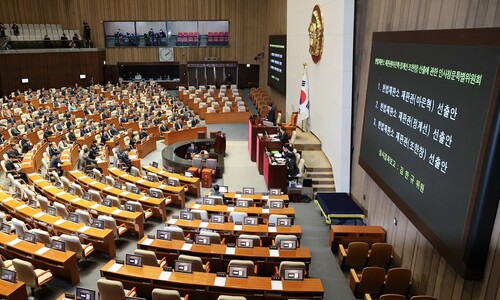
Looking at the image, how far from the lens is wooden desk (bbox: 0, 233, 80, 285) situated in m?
7.78

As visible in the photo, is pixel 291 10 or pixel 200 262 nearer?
pixel 200 262

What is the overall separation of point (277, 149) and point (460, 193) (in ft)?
30.4

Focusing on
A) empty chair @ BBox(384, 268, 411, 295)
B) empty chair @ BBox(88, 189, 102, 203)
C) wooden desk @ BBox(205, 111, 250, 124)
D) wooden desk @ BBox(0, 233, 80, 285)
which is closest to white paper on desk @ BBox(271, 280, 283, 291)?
empty chair @ BBox(384, 268, 411, 295)

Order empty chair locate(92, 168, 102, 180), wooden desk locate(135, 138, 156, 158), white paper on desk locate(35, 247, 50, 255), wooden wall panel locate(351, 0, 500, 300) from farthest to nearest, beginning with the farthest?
1. wooden desk locate(135, 138, 156, 158)
2. empty chair locate(92, 168, 102, 180)
3. white paper on desk locate(35, 247, 50, 255)
4. wooden wall panel locate(351, 0, 500, 300)

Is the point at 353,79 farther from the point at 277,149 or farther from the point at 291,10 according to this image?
the point at 291,10

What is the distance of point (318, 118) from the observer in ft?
51.6

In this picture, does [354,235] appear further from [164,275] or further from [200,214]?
[164,275]

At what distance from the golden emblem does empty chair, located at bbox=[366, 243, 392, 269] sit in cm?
833

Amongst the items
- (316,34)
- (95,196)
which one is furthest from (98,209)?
(316,34)

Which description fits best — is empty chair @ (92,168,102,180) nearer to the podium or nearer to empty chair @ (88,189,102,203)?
empty chair @ (88,189,102,203)

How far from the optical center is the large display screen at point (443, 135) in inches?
213

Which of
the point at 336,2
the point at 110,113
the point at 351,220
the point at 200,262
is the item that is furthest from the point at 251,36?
the point at 200,262

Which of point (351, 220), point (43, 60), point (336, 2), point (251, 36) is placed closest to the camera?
point (351, 220)

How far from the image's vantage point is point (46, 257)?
7754mm
